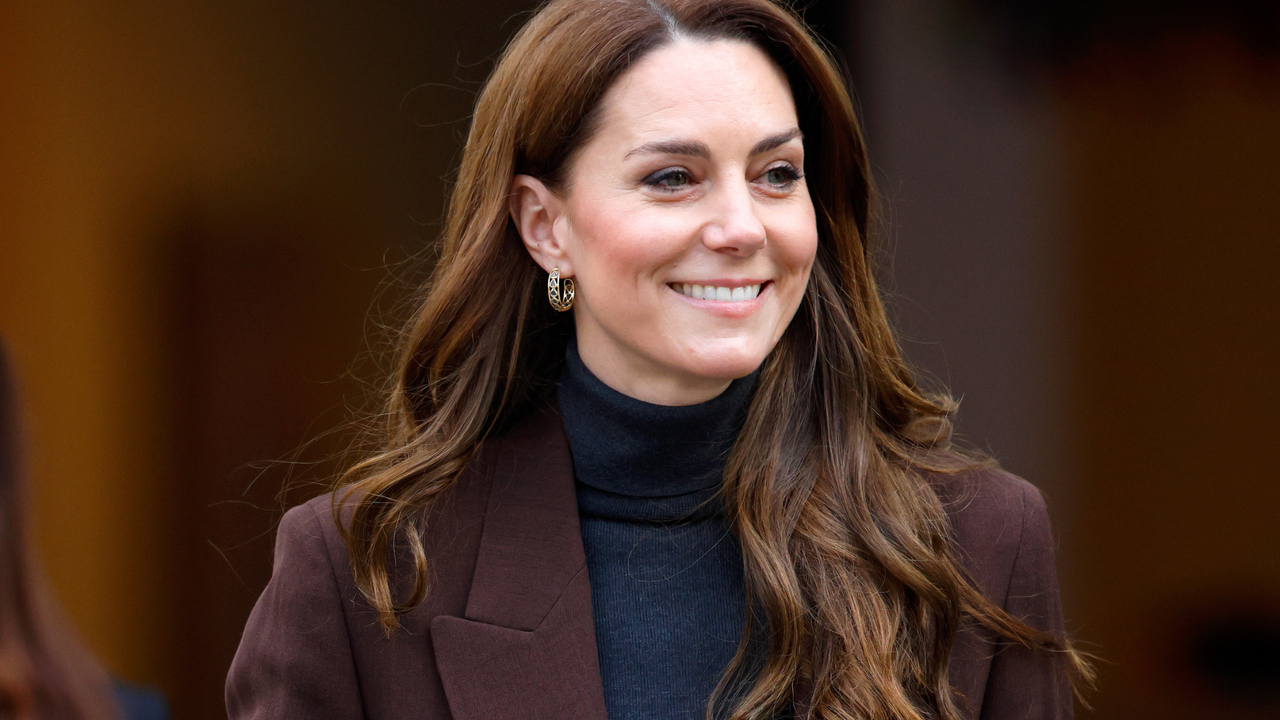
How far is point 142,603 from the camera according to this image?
10.1 feet

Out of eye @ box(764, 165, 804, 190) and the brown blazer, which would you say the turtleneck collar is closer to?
the brown blazer

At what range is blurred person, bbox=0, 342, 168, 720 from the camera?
1.91 metres

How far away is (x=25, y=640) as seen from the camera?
1.95m

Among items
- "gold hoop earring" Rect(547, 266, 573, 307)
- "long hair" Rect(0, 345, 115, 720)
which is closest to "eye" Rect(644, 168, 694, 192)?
"gold hoop earring" Rect(547, 266, 573, 307)

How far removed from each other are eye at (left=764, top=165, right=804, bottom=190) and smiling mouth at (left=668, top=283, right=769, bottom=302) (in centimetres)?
18

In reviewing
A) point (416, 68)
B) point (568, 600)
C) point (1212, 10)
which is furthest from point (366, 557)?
point (1212, 10)

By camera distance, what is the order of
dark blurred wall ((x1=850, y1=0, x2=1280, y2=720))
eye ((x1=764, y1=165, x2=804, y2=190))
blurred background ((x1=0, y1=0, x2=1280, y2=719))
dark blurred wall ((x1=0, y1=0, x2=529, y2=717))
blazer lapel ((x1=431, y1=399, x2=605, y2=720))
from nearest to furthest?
blazer lapel ((x1=431, y1=399, x2=605, y2=720)), eye ((x1=764, y1=165, x2=804, y2=190)), dark blurred wall ((x1=0, y1=0, x2=529, y2=717)), blurred background ((x1=0, y1=0, x2=1280, y2=719)), dark blurred wall ((x1=850, y1=0, x2=1280, y2=720))

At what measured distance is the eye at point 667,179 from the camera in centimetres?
187

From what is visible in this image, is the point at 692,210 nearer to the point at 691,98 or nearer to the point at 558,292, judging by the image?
the point at 691,98

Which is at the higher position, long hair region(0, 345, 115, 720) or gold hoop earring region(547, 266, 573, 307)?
gold hoop earring region(547, 266, 573, 307)

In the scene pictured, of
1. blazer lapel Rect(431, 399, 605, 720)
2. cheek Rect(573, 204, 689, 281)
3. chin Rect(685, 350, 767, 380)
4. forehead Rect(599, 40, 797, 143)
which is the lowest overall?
blazer lapel Rect(431, 399, 605, 720)

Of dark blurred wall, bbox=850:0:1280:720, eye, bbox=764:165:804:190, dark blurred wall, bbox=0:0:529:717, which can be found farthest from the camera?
dark blurred wall, bbox=850:0:1280:720

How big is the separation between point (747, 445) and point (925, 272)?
1.65 m

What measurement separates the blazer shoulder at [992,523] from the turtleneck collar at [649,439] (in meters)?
0.37
